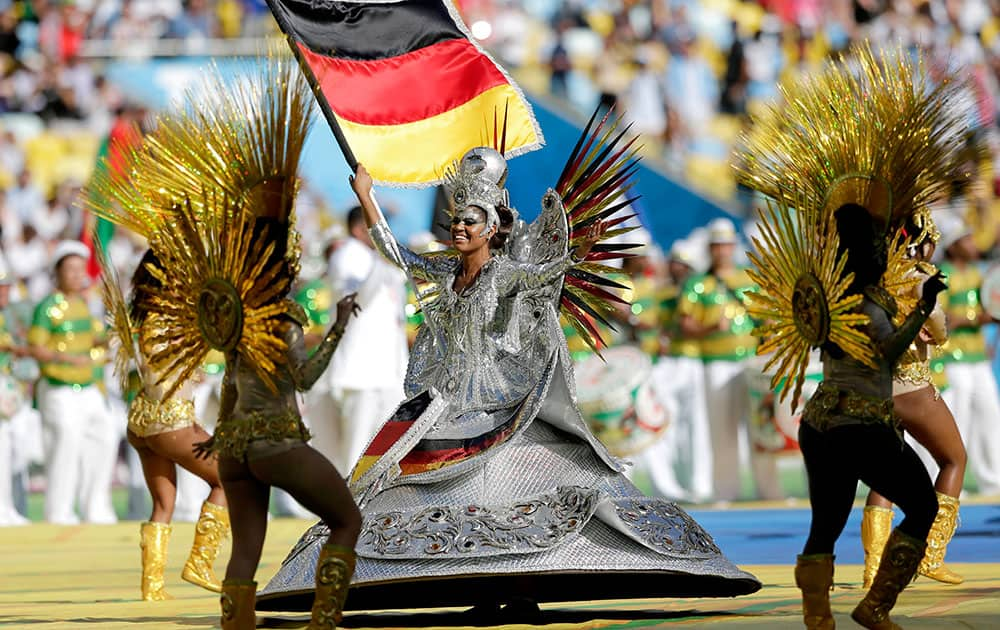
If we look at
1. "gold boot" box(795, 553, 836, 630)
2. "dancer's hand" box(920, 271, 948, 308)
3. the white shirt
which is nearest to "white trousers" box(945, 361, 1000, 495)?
the white shirt

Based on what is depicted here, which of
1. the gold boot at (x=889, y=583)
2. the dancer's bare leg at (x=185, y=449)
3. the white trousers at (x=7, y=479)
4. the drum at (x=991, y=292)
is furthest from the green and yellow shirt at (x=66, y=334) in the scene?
the gold boot at (x=889, y=583)

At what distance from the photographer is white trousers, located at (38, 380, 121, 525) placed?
629 inches

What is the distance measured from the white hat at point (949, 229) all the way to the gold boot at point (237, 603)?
30.8 feet

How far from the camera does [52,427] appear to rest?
52.5 feet

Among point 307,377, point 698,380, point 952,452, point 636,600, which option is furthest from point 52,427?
point 307,377

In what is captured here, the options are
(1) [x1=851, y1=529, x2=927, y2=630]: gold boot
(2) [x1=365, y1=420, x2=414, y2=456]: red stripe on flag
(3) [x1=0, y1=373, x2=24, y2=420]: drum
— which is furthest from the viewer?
(3) [x1=0, y1=373, x2=24, y2=420]: drum

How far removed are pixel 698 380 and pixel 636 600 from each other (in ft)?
24.8

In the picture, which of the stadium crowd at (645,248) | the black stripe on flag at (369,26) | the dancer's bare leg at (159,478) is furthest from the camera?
the stadium crowd at (645,248)

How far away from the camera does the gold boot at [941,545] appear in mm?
8992

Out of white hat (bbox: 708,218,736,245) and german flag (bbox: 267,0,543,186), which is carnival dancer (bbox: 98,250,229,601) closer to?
german flag (bbox: 267,0,543,186)

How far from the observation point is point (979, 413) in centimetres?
1603

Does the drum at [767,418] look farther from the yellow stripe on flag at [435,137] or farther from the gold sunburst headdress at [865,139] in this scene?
the gold sunburst headdress at [865,139]

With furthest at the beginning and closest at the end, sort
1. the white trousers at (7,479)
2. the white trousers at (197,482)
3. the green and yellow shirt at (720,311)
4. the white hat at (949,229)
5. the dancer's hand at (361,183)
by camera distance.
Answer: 1. the white trousers at (7,479)
2. the white trousers at (197,482)
3. the green and yellow shirt at (720,311)
4. the white hat at (949,229)
5. the dancer's hand at (361,183)

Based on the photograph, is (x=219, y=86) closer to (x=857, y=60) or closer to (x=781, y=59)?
(x=857, y=60)
